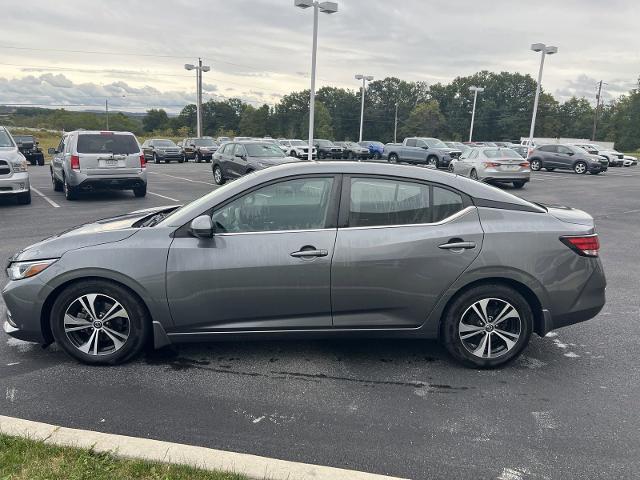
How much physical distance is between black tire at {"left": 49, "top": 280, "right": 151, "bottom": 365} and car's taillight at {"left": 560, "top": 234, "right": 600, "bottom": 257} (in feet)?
10.4

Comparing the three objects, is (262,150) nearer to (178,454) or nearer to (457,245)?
(457,245)

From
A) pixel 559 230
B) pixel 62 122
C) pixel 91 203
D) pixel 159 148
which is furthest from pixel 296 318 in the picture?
pixel 62 122

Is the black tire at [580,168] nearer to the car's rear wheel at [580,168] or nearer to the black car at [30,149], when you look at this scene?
the car's rear wheel at [580,168]

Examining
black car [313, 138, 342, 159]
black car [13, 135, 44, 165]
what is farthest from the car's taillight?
black car [313, 138, 342, 159]

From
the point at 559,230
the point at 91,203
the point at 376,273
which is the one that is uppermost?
the point at 559,230

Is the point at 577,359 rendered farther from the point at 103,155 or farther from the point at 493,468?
the point at 103,155

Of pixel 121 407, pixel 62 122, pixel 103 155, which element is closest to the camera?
pixel 121 407

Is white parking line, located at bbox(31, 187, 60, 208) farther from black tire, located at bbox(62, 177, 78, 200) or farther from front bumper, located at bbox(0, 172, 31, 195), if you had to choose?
front bumper, located at bbox(0, 172, 31, 195)

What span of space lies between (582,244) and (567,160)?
2663cm

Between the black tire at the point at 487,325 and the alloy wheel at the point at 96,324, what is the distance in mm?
2407

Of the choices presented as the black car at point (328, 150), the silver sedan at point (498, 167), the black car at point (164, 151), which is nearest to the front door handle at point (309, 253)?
the silver sedan at point (498, 167)

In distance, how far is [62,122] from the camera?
9831cm

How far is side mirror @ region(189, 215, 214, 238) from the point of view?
12.1 ft

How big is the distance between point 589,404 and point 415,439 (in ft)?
4.38
